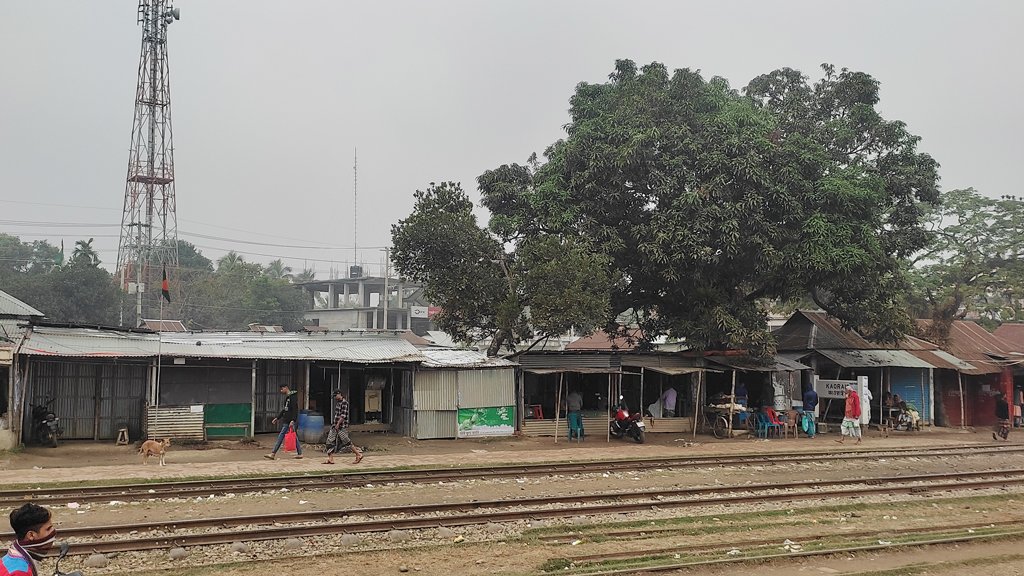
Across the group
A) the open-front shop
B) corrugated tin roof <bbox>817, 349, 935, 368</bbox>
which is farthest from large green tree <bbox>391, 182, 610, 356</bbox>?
corrugated tin roof <bbox>817, 349, 935, 368</bbox>

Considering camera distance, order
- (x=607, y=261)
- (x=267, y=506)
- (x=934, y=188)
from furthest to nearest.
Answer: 1. (x=934, y=188)
2. (x=607, y=261)
3. (x=267, y=506)

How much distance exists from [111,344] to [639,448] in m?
14.9

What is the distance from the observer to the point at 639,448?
21125 mm

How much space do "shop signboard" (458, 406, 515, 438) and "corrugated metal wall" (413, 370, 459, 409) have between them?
500mm

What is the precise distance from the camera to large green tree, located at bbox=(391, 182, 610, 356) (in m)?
21.9

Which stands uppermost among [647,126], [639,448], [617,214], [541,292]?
[647,126]

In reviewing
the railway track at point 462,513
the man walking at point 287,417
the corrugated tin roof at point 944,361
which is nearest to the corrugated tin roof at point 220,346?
the man walking at point 287,417

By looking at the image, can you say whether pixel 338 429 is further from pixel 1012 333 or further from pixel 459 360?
pixel 1012 333

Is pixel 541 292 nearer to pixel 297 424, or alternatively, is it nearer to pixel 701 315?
pixel 701 315

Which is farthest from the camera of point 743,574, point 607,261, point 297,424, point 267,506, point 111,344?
point 607,261

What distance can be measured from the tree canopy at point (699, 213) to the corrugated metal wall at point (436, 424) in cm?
358

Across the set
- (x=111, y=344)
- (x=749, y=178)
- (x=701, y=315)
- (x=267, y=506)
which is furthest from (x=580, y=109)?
(x=267, y=506)

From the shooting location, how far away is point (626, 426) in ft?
74.6

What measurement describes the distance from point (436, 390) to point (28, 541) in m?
16.7
